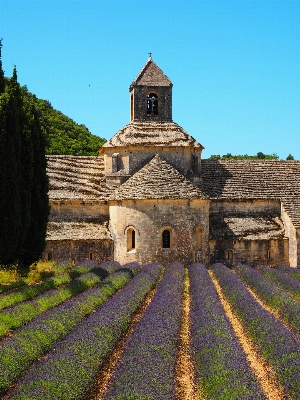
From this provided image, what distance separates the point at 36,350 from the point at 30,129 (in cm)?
1387

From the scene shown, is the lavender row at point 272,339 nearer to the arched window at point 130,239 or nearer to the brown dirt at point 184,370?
the brown dirt at point 184,370

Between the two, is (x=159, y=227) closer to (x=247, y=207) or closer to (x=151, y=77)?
(x=247, y=207)

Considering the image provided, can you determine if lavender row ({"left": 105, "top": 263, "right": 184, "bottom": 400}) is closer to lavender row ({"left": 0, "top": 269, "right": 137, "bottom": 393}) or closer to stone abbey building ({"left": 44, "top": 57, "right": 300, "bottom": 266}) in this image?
lavender row ({"left": 0, "top": 269, "right": 137, "bottom": 393})

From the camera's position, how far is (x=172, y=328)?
45.6 ft

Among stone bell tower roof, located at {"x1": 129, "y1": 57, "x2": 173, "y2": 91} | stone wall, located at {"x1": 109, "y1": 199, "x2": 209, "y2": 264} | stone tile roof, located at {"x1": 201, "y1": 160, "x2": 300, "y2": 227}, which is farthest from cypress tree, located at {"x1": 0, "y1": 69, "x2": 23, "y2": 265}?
stone tile roof, located at {"x1": 201, "y1": 160, "x2": 300, "y2": 227}

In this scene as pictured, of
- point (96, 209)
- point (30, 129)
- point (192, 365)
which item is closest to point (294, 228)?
point (96, 209)

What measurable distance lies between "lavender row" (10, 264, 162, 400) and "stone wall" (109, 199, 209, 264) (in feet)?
42.0

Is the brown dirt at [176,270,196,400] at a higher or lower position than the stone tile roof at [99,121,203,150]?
lower

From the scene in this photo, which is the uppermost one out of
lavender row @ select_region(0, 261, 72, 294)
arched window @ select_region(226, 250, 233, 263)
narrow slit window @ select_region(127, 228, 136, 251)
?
narrow slit window @ select_region(127, 228, 136, 251)

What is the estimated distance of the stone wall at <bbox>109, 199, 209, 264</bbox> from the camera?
2952 centimetres

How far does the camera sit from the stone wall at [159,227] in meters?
29.5

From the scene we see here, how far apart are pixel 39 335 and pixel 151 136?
73.0ft

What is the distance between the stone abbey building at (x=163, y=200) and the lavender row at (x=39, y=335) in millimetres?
11169

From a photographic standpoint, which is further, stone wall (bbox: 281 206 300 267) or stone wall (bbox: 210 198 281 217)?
stone wall (bbox: 210 198 281 217)
